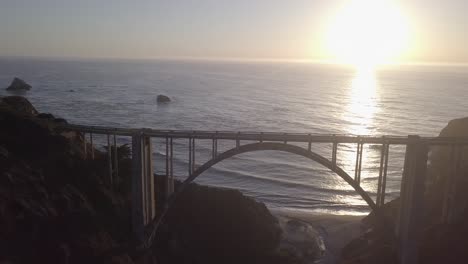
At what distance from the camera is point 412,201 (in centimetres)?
2439

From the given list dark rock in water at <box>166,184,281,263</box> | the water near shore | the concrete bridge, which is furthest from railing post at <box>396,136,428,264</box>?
the water near shore

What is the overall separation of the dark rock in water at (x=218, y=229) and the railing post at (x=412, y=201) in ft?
33.3

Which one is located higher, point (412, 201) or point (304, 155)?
point (304, 155)

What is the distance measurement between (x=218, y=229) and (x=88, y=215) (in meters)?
10.4

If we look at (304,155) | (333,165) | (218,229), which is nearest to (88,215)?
(218,229)

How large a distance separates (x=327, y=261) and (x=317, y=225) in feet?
24.4

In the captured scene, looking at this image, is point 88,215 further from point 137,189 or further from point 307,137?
point 307,137

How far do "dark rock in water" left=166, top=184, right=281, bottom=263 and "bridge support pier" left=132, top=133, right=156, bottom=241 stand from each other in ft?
10.4

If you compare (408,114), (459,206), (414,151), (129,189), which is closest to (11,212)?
(129,189)

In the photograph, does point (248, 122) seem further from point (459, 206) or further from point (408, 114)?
point (459, 206)

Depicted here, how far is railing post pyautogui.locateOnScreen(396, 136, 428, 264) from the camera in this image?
2403cm

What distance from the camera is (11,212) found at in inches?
834

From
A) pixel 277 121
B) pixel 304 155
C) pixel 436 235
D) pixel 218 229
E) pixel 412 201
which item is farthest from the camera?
pixel 277 121

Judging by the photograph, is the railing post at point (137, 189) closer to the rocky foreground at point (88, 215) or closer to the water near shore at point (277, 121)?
the rocky foreground at point (88, 215)
